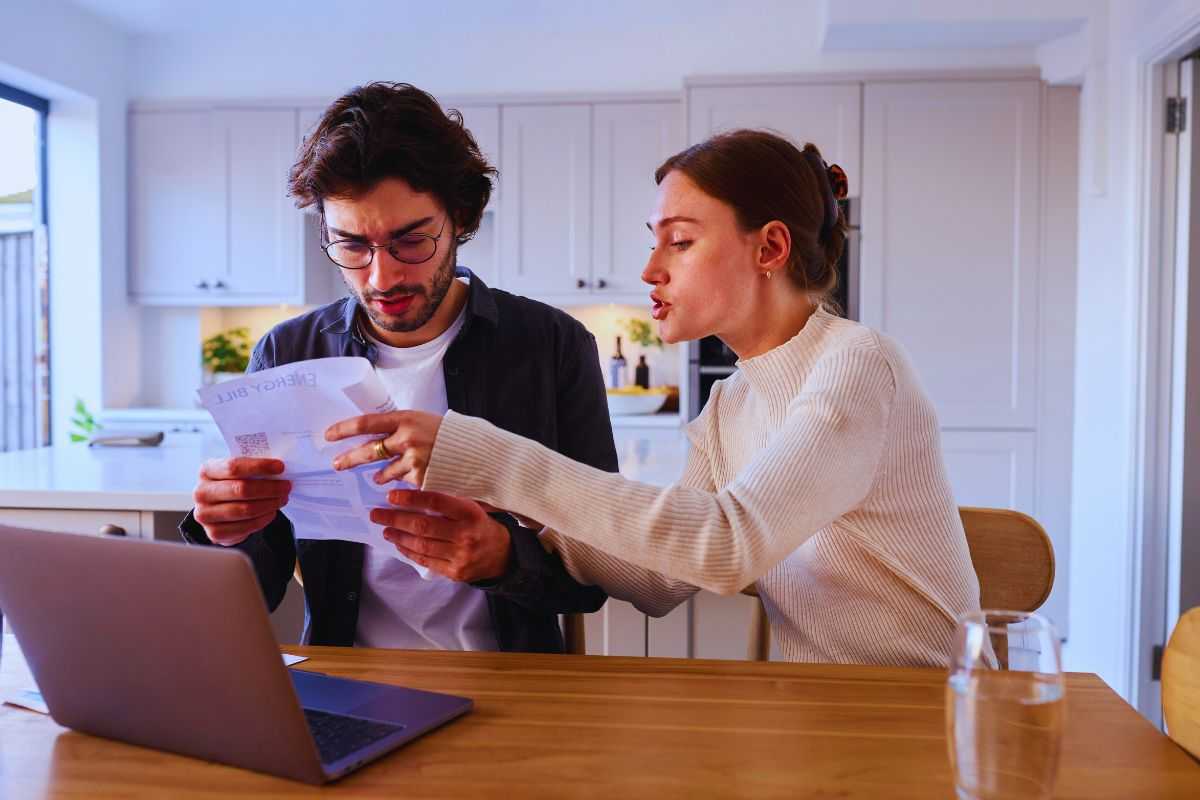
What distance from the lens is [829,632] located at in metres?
1.34

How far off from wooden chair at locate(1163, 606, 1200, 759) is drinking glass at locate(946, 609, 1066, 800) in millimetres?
353

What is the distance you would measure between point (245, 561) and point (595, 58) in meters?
4.51

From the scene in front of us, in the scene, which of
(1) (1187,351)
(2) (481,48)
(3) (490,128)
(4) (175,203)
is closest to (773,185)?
(1) (1187,351)

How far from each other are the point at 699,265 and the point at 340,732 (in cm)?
73

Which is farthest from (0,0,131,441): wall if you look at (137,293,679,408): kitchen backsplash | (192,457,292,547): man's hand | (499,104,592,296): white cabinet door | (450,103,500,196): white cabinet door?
(192,457,292,547): man's hand

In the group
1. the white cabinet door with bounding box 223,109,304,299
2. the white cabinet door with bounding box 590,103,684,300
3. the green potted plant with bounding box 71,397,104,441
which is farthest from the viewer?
the white cabinet door with bounding box 223,109,304,299

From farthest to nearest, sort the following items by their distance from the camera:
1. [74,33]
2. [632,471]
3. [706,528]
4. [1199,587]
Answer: [74,33] < [1199,587] < [632,471] < [706,528]

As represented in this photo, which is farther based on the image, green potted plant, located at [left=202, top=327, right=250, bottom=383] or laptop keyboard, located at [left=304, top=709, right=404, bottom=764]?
green potted plant, located at [left=202, top=327, right=250, bottom=383]

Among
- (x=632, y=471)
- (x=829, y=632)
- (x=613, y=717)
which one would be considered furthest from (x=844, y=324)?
(x=632, y=471)

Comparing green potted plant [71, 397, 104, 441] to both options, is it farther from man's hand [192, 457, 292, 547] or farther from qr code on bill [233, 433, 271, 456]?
qr code on bill [233, 433, 271, 456]

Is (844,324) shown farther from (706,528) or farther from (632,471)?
(632,471)

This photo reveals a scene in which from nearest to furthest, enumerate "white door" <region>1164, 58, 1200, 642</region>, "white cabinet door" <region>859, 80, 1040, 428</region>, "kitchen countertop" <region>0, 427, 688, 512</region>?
"kitchen countertop" <region>0, 427, 688, 512</region> → "white door" <region>1164, 58, 1200, 642</region> → "white cabinet door" <region>859, 80, 1040, 428</region>

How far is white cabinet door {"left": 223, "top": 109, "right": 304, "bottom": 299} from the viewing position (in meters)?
4.96

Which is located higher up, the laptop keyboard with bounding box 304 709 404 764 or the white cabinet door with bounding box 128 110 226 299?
the white cabinet door with bounding box 128 110 226 299
